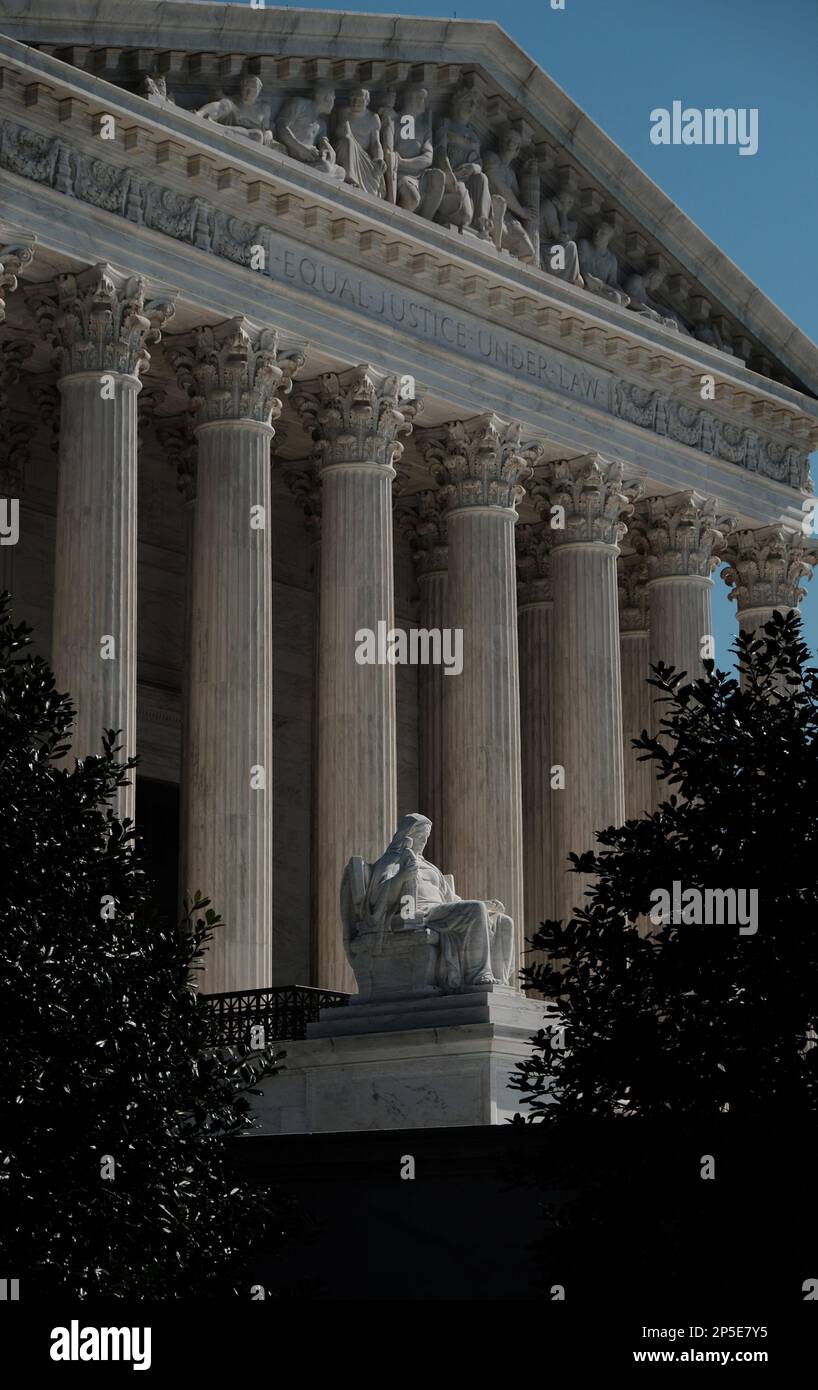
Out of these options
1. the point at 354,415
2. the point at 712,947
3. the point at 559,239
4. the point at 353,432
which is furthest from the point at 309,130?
the point at 712,947

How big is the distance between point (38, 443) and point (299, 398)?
627cm

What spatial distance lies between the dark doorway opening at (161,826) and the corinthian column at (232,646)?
8.64 m

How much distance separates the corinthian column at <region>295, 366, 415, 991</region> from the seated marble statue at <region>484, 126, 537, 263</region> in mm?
5030

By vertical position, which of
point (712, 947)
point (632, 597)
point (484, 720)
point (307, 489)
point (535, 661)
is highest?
point (307, 489)

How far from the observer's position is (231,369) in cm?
4044

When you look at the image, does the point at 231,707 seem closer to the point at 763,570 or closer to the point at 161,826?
the point at 161,826

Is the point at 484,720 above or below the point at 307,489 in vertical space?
below

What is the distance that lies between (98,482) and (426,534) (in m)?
14.2

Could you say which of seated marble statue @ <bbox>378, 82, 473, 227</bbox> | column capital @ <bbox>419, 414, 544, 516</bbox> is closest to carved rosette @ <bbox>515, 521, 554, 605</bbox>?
column capital @ <bbox>419, 414, 544, 516</bbox>

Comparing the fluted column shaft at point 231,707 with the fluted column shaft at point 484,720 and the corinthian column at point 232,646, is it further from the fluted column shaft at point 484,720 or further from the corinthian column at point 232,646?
the fluted column shaft at point 484,720

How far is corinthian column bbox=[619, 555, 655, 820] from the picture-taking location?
51250mm

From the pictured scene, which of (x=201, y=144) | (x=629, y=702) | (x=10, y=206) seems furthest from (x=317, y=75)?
(x=629, y=702)

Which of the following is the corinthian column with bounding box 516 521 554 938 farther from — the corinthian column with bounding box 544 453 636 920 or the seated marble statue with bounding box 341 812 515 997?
the seated marble statue with bounding box 341 812 515 997

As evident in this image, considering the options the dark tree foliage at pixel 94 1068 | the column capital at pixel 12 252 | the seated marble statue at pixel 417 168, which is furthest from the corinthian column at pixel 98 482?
the dark tree foliage at pixel 94 1068
